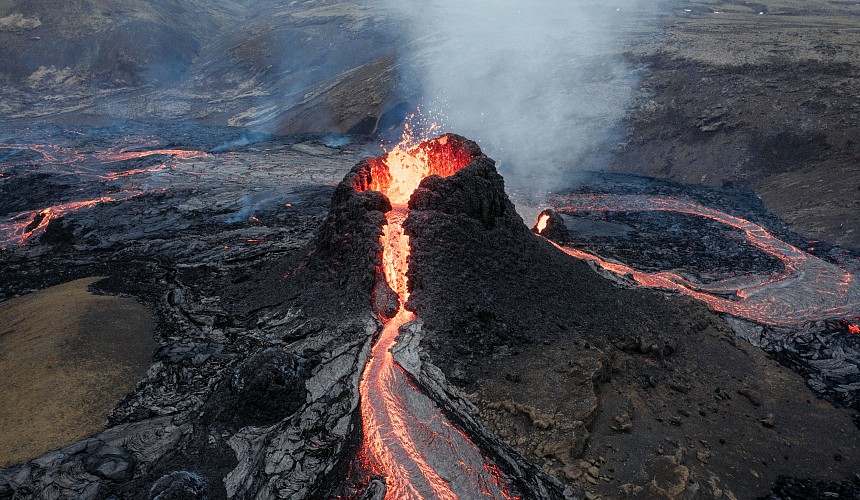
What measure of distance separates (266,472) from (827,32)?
52.0 metres

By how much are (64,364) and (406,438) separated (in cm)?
797

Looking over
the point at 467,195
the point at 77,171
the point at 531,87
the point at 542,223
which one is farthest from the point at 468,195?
the point at 531,87

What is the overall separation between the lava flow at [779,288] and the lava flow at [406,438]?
944 centimetres

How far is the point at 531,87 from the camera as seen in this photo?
40.0 meters

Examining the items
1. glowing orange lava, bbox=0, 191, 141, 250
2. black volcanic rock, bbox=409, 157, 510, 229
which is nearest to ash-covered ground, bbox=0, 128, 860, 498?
black volcanic rock, bbox=409, 157, 510, 229

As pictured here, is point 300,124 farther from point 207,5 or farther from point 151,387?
point 207,5

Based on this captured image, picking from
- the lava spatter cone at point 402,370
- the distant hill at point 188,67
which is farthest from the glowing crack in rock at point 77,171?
the lava spatter cone at point 402,370

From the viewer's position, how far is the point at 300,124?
4172cm

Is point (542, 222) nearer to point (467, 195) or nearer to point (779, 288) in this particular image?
point (467, 195)

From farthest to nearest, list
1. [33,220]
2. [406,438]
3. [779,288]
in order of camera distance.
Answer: [33,220], [779,288], [406,438]

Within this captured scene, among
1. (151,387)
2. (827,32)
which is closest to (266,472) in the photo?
(151,387)

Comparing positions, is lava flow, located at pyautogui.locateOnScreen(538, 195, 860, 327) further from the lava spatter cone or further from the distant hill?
the distant hill

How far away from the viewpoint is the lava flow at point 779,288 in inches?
→ 632

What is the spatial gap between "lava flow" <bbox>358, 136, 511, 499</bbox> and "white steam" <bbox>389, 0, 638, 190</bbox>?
67.0 ft
